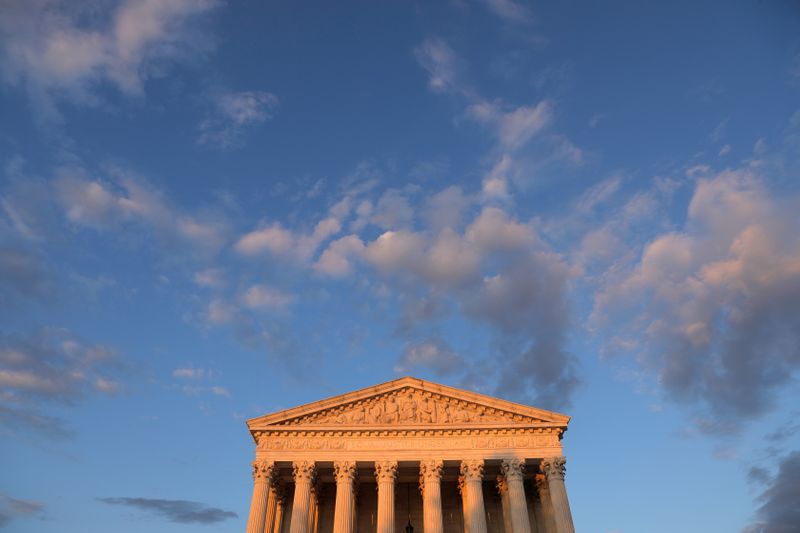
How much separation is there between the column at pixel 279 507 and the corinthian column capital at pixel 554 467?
54.2 feet

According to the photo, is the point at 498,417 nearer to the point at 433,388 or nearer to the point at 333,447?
the point at 433,388

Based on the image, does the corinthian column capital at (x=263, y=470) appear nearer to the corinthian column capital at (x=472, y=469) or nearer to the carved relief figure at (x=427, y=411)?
the carved relief figure at (x=427, y=411)

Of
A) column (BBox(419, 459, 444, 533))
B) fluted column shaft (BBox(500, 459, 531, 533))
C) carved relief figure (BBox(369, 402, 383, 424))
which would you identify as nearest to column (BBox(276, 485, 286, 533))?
carved relief figure (BBox(369, 402, 383, 424))

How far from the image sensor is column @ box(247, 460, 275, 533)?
108ft

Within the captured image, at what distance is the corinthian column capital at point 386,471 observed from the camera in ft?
114

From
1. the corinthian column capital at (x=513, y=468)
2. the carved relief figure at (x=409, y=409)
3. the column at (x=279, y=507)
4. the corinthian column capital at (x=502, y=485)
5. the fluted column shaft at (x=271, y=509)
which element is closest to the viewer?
the corinthian column capital at (x=513, y=468)

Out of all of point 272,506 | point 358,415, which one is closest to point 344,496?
point 358,415

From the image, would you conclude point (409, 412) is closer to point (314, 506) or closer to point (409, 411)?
point (409, 411)

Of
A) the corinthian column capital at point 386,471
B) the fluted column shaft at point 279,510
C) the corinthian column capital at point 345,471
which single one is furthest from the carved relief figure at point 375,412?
the fluted column shaft at point 279,510

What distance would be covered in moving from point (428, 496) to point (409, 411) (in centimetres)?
514

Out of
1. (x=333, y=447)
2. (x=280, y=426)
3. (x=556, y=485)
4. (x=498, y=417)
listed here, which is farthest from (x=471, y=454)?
Answer: (x=280, y=426)

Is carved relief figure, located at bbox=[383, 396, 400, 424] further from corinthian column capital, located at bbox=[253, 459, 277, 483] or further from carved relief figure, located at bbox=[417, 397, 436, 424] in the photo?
corinthian column capital, located at bbox=[253, 459, 277, 483]

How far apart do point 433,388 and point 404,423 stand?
2.89 m

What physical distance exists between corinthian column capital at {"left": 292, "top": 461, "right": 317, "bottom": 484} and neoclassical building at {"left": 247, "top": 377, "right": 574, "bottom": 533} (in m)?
0.06
